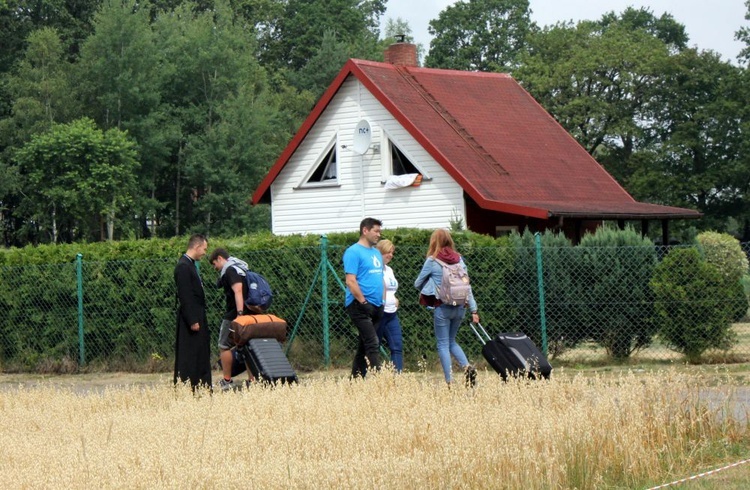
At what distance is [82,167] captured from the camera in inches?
2068

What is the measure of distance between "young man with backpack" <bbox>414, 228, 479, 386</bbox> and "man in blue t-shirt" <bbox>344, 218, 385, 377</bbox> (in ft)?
1.48

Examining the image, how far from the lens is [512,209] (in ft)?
87.6

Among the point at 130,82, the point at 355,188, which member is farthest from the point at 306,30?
the point at 355,188

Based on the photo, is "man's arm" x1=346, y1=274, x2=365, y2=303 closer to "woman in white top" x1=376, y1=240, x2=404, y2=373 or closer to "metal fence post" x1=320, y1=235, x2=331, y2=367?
"woman in white top" x1=376, y1=240, x2=404, y2=373

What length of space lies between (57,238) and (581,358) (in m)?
47.5

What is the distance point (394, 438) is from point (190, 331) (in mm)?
5386

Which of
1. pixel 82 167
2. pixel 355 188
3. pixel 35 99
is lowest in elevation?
pixel 355 188

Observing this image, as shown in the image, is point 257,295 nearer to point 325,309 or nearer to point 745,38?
point 325,309

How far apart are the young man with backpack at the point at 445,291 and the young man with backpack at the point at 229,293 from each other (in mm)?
2107

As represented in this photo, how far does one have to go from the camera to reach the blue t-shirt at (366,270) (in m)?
13.5

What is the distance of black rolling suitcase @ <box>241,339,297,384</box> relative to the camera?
1317cm

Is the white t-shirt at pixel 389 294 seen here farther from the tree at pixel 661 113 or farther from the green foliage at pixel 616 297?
the tree at pixel 661 113

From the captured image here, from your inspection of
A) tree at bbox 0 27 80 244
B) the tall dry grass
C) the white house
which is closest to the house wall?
the white house

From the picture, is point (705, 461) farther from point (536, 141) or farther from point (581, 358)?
point (536, 141)
